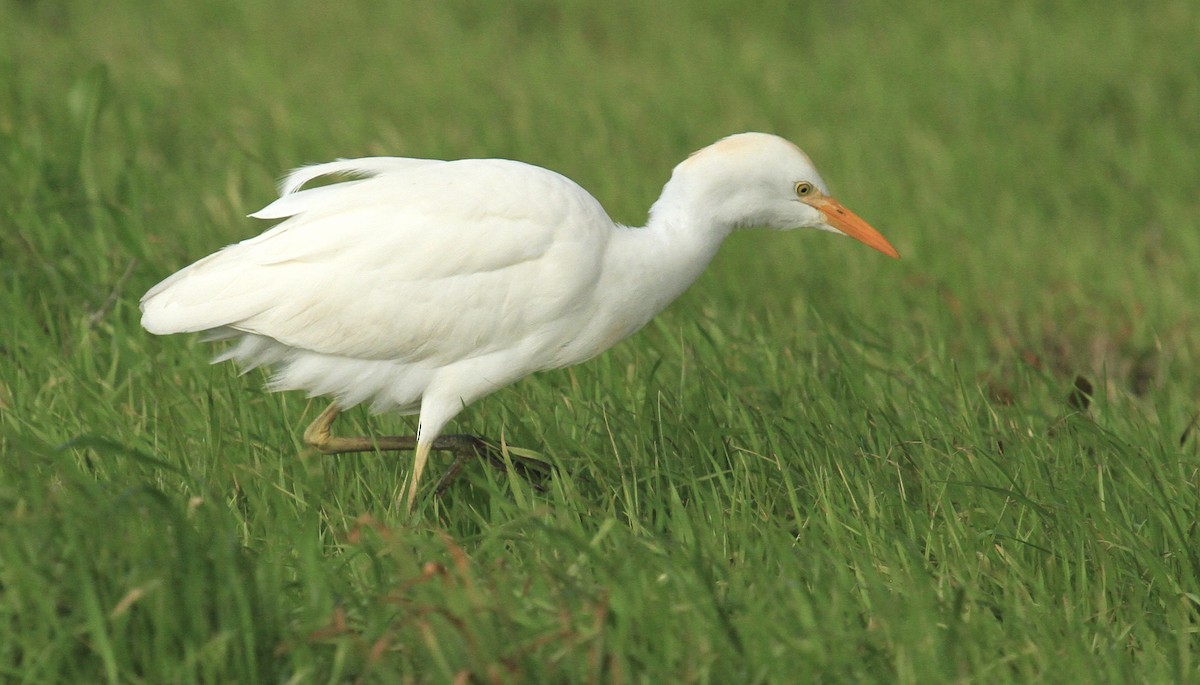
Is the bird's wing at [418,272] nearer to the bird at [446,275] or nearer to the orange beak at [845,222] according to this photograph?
the bird at [446,275]

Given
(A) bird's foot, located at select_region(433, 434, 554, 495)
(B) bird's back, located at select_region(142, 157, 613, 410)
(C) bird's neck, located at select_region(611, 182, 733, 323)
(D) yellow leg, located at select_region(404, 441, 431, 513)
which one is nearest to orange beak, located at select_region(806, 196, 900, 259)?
(C) bird's neck, located at select_region(611, 182, 733, 323)

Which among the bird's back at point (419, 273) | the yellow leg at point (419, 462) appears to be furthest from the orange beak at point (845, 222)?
the yellow leg at point (419, 462)

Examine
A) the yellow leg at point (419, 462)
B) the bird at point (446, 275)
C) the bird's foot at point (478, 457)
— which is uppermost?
the bird at point (446, 275)

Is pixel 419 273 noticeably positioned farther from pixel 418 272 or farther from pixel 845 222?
pixel 845 222

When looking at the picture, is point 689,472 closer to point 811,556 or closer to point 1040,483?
point 811,556

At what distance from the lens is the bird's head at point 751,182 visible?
3963 mm

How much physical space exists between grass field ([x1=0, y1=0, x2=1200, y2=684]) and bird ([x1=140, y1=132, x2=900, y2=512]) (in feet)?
0.84

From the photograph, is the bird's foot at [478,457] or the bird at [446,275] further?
the bird's foot at [478,457]

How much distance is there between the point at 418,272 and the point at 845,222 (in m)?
1.24

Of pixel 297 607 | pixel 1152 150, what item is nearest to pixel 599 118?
pixel 1152 150

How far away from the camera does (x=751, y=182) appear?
400 cm

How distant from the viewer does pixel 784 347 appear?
4742 mm

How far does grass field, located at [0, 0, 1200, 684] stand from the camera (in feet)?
9.22

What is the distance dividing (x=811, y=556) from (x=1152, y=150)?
4967 mm
